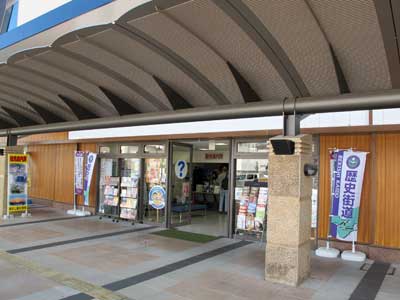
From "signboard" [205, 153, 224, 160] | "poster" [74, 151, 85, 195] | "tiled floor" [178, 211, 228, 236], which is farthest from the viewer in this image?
"signboard" [205, 153, 224, 160]

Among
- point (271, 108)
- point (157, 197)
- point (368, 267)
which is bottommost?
point (368, 267)

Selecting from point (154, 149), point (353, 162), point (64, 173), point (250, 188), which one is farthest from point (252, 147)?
point (64, 173)

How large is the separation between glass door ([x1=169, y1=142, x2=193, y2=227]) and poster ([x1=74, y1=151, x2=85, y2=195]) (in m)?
3.49

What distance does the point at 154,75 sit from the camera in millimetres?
5859

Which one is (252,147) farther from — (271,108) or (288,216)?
(288,216)

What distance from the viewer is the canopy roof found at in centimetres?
378

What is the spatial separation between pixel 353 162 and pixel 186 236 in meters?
4.12

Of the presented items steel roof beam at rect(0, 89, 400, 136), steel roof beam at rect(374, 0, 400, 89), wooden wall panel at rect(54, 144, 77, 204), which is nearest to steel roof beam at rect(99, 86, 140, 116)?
steel roof beam at rect(0, 89, 400, 136)

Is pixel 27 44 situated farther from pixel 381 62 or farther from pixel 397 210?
pixel 397 210

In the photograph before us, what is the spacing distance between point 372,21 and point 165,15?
7.35 feet

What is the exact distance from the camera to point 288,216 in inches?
197

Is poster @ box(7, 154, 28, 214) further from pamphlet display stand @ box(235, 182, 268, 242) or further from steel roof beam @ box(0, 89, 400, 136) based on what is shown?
pamphlet display stand @ box(235, 182, 268, 242)

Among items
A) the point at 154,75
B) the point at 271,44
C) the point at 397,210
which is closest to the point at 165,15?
the point at 271,44

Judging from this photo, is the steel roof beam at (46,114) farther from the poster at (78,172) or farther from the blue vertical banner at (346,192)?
the blue vertical banner at (346,192)
